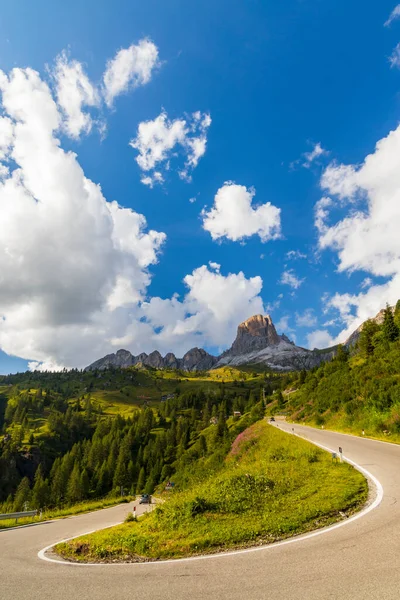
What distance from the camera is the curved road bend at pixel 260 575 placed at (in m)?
7.78

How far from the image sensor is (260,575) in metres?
8.70

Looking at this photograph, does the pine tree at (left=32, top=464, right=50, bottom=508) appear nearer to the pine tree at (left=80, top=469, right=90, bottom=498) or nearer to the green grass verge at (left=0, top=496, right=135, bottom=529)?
the pine tree at (left=80, top=469, right=90, bottom=498)

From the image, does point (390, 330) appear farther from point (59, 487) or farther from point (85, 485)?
point (59, 487)

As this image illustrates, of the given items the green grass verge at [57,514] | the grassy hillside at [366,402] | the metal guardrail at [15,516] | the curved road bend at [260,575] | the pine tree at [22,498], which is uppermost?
the grassy hillside at [366,402]

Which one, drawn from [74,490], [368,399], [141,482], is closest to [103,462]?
[74,490]

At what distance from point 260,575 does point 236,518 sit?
5920 mm

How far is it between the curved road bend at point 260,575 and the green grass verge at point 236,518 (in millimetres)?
1194

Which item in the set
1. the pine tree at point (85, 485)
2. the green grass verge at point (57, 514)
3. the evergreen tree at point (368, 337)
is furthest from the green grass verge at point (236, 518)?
the pine tree at point (85, 485)

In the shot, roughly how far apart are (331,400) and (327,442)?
25.9 meters

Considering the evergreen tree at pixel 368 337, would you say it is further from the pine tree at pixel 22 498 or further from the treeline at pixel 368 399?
the pine tree at pixel 22 498

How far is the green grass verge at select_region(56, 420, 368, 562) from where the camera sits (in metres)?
11.8

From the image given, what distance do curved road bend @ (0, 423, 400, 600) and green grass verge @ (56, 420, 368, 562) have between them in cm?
119

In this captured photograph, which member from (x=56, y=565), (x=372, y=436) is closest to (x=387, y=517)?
(x=56, y=565)

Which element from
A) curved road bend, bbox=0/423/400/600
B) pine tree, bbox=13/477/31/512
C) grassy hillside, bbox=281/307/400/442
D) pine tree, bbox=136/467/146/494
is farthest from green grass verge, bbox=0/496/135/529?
pine tree, bbox=13/477/31/512
